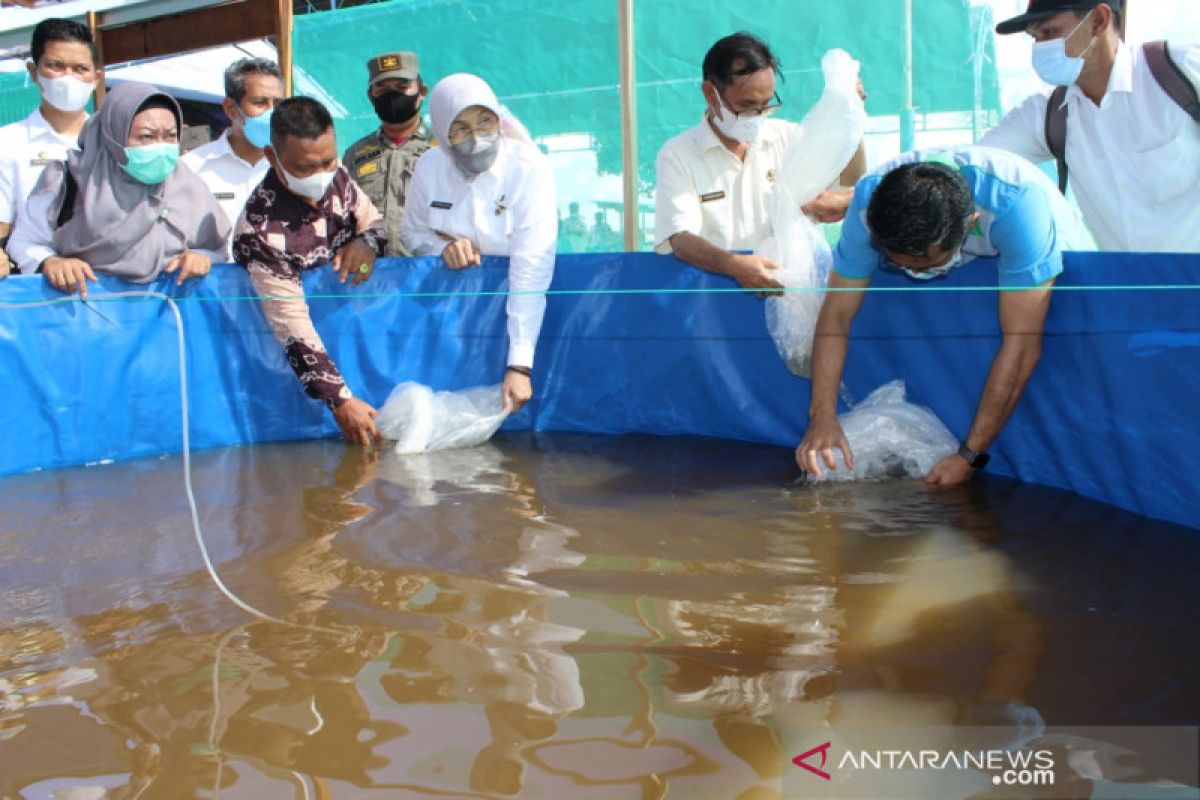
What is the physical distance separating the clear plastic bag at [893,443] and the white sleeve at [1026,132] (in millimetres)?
979

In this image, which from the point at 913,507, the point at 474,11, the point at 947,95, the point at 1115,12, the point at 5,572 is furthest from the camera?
the point at 474,11

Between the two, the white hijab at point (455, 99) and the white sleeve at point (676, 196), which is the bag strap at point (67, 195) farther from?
the white sleeve at point (676, 196)

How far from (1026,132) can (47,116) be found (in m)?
4.01

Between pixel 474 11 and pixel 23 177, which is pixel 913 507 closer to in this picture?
pixel 23 177

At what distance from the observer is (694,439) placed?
4.14 m

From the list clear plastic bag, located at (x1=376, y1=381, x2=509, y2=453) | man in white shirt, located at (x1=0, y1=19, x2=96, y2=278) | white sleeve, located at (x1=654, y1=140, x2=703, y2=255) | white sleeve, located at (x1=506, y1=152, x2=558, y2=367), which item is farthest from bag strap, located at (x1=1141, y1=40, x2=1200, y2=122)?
man in white shirt, located at (x1=0, y1=19, x2=96, y2=278)

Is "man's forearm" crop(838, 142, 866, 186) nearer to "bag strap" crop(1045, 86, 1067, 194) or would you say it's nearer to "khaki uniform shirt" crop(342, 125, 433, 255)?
"bag strap" crop(1045, 86, 1067, 194)

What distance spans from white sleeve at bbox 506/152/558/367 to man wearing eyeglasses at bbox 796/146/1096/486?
48.6 inches

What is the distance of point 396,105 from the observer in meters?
4.84

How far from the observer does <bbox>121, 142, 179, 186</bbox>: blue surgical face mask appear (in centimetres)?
397

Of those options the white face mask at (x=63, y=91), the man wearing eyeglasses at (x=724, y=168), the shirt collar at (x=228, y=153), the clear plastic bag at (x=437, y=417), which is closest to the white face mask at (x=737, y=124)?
the man wearing eyeglasses at (x=724, y=168)

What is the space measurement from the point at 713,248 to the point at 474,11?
369 cm

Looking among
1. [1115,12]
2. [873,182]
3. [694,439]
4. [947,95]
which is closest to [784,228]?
[873,182]

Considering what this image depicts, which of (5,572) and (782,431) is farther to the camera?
(782,431)
